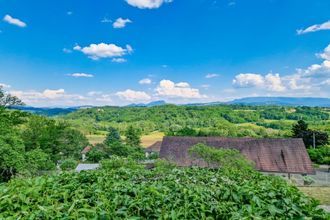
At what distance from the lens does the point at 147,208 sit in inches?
69.9

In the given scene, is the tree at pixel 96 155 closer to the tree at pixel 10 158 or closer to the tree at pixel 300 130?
the tree at pixel 10 158

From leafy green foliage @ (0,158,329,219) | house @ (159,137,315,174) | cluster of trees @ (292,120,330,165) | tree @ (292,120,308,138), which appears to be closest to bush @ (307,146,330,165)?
cluster of trees @ (292,120,330,165)

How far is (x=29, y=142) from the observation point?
23.5 metres

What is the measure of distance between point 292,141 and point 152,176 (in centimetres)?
1851

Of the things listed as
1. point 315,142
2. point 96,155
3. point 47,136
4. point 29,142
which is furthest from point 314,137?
point 29,142

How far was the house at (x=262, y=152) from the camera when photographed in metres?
17.3

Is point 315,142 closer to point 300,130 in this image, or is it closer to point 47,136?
point 300,130

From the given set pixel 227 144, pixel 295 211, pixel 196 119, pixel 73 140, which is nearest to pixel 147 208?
pixel 295 211

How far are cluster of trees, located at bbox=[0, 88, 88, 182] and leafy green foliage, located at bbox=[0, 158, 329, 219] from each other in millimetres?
11216

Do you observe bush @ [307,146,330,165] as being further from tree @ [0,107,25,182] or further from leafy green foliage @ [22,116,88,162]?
leafy green foliage @ [22,116,88,162]

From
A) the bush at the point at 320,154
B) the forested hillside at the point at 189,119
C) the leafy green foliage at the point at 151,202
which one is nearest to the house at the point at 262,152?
the bush at the point at 320,154

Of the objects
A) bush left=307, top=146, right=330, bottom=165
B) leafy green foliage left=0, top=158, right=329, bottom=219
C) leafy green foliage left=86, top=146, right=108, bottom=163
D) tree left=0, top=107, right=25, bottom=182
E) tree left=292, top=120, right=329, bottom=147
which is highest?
leafy green foliage left=0, top=158, right=329, bottom=219

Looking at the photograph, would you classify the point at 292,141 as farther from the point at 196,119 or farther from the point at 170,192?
the point at 196,119

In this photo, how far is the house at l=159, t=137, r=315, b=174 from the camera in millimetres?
17312
